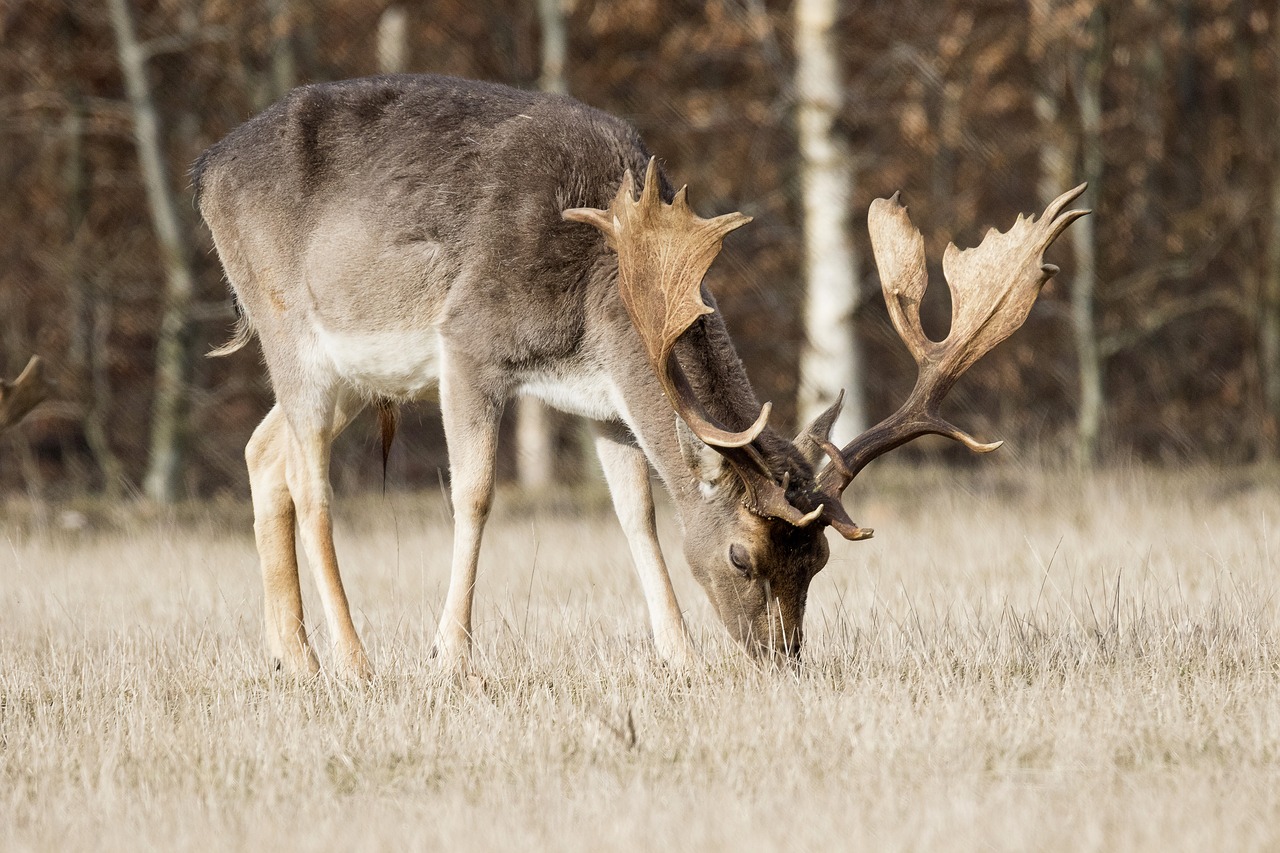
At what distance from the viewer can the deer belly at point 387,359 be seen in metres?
6.15

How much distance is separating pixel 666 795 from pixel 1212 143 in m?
17.6

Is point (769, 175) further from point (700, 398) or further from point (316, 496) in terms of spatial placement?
point (700, 398)

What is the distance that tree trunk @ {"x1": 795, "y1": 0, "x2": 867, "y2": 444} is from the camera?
1169 cm

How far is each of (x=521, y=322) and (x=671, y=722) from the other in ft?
5.72

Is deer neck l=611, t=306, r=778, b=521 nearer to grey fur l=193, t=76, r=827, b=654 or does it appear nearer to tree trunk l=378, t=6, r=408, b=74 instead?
grey fur l=193, t=76, r=827, b=654

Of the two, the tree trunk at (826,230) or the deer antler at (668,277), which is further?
the tree trunk at (826,230)

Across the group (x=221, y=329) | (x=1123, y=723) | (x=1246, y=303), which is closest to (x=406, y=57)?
(x=221, y=329)

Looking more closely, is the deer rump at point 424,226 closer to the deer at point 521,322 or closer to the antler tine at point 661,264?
the deer at point 521,322

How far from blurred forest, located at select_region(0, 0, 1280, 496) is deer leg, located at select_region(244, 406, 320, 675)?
20.3 ft

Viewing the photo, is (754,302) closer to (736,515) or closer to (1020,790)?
(736,515)

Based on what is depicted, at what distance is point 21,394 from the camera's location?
6.83m

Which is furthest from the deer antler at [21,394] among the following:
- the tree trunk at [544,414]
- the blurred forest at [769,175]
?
the tree trunk at [544,414]

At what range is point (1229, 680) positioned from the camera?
200 inches

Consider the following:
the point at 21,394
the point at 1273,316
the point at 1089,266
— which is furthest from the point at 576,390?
the point at 1273,316
